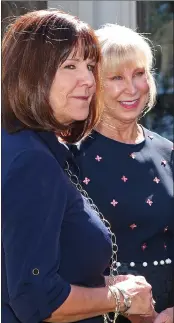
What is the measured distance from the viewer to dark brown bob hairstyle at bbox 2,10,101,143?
1.68 meters

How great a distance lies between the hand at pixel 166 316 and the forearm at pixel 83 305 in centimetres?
51

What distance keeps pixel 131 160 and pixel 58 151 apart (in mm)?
683

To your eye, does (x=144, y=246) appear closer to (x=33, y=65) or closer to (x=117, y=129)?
(x=117, y=129)

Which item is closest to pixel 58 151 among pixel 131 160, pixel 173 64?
pixel 131 160

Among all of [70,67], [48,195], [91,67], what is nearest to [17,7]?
[91,67]

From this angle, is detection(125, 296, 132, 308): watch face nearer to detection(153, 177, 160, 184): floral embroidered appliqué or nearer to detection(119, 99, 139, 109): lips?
detection(153, 177, 160, 184): floral embroidered appliqué

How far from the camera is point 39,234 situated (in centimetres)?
158

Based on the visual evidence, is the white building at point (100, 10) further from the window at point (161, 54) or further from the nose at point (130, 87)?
the nose at point (130, 87)

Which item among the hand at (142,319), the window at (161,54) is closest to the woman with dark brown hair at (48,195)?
the hand at (142,319)

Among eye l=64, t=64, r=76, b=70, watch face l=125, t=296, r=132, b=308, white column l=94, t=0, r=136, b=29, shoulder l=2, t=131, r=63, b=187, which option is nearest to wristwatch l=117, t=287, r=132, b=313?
watch face l=125, t=296, r=132, b=308

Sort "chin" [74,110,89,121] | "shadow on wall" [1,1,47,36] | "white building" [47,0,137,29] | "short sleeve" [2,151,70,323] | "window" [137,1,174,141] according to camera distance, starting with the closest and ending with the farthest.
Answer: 1. "short sleeve" [2,151,70,323]
2. "chin" [74,110,89,121]
3. "shadow on wall" [1,1,47,36]
4. "white building" [47,0,137,29]
5. "window" [137,1,174,141]

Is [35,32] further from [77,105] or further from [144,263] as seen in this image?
[144,263]

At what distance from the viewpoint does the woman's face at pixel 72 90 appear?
1.73 metres

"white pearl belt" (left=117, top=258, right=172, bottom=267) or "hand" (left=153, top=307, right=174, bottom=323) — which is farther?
"white pearl belt" (left=117, top=258, right=172, bottom=267)
